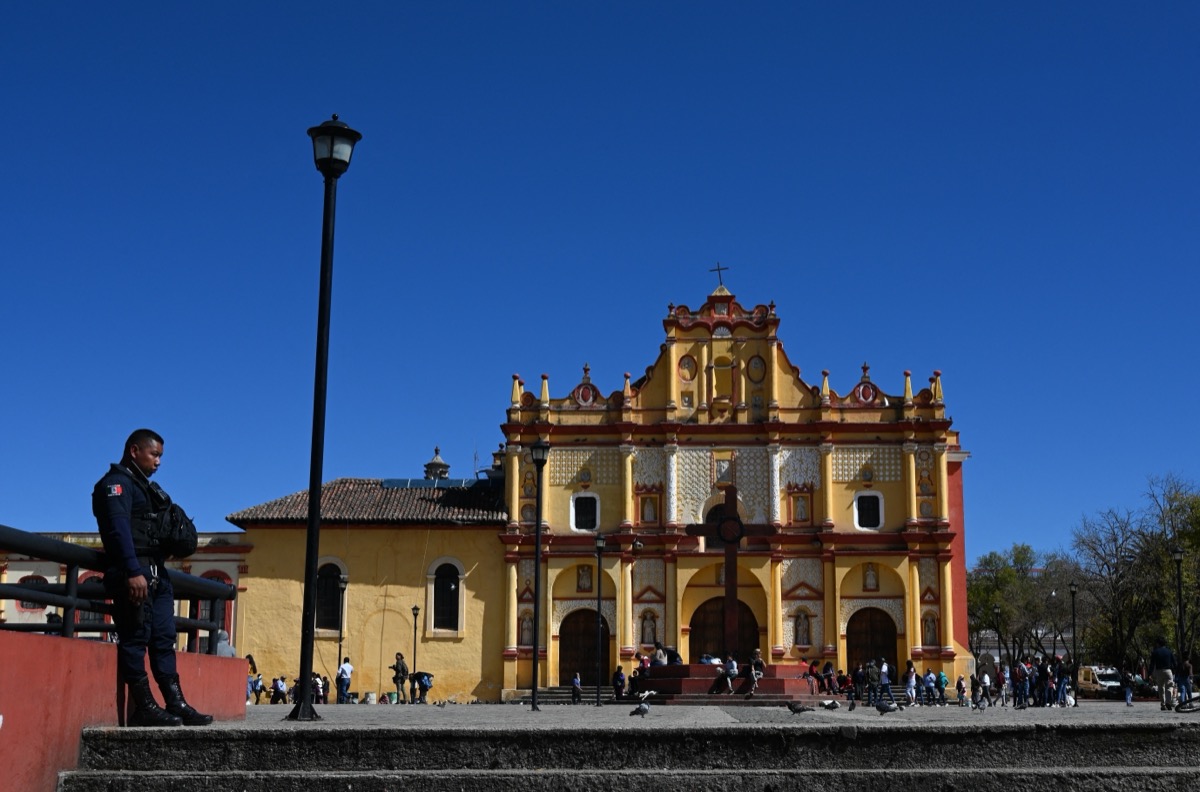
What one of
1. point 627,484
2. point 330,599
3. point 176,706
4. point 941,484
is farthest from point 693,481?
point 176,706

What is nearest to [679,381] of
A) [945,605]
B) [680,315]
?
[680,315]

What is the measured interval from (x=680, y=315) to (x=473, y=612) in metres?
12.6

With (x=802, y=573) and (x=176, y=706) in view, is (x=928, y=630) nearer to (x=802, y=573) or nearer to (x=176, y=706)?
(x=802, y=573)

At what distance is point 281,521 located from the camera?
4475cm

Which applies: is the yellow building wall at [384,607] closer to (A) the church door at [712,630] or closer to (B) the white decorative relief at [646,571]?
(B) the white decorative relief at [646,571]

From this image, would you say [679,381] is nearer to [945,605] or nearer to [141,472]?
[945,605]

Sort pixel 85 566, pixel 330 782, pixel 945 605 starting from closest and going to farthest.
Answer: pixel 330 782 → pixel 85 566 → pixel 945 605

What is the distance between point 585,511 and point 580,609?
11.1 ft

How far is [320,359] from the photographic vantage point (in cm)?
1056

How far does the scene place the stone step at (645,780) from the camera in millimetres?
6086

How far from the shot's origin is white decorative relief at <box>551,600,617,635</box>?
1752 inches

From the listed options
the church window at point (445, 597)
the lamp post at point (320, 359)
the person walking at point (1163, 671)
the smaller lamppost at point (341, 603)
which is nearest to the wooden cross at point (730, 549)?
the person walking at point (1163, 671)

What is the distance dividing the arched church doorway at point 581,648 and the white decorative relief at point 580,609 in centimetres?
13

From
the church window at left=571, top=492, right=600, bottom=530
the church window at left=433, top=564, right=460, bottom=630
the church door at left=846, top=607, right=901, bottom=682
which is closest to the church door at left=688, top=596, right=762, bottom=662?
the church door at left=846, top=607, right=901, bottom=682
